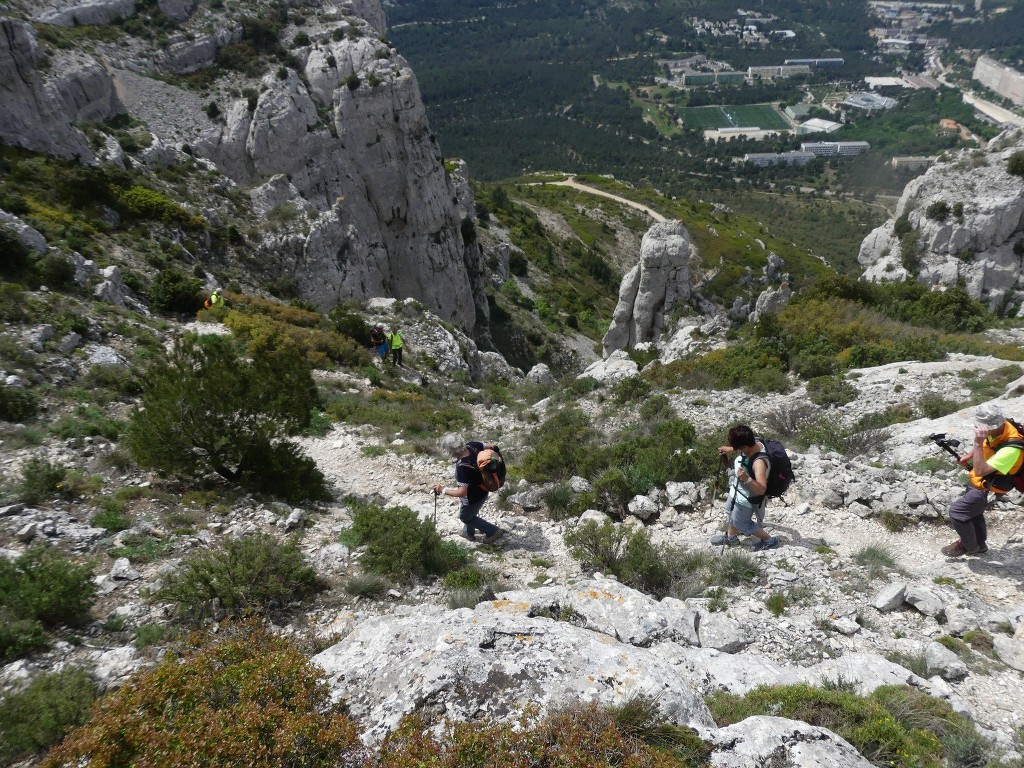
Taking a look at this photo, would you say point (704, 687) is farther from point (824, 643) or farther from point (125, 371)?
point (125, 371)

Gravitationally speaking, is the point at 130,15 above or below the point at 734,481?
above

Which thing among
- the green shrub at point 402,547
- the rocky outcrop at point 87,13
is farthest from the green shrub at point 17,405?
the rocky outcrop at point 87,13

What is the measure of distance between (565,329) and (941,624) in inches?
1579

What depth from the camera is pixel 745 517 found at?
7594 mm

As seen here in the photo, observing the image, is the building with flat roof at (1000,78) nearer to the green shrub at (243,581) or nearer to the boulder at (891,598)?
the boulder at (891,598)

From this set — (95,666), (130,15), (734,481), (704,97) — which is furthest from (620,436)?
(704,97)

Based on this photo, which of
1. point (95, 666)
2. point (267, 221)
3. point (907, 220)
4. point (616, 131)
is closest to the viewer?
point (95, 666)

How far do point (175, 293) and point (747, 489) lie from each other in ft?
59.1

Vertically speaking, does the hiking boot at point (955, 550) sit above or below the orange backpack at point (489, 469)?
below

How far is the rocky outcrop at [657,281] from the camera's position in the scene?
30844mm

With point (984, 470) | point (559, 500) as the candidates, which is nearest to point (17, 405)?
point (559, 500)

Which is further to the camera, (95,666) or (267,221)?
(267,221)

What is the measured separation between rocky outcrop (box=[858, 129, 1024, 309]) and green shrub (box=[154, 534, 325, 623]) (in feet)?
134

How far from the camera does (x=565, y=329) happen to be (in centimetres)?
4538
